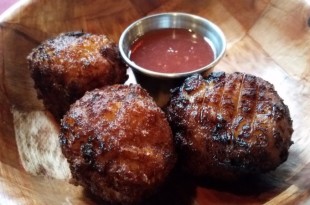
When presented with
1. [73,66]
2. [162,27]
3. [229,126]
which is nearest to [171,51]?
[162,27]

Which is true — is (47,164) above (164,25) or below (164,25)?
below

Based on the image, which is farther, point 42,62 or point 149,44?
point 149,44

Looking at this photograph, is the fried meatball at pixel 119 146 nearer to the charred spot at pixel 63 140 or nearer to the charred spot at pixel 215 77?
the charred spot at pixel 63 140

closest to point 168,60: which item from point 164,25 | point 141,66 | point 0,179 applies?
point 141,66

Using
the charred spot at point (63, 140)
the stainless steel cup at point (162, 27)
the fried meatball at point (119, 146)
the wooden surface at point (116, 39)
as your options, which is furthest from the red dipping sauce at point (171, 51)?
the charred spot at point (63, 140)

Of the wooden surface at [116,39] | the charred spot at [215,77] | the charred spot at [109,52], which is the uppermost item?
the charred spot at [109,52]

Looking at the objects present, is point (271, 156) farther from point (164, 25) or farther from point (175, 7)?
point (175, 7)
